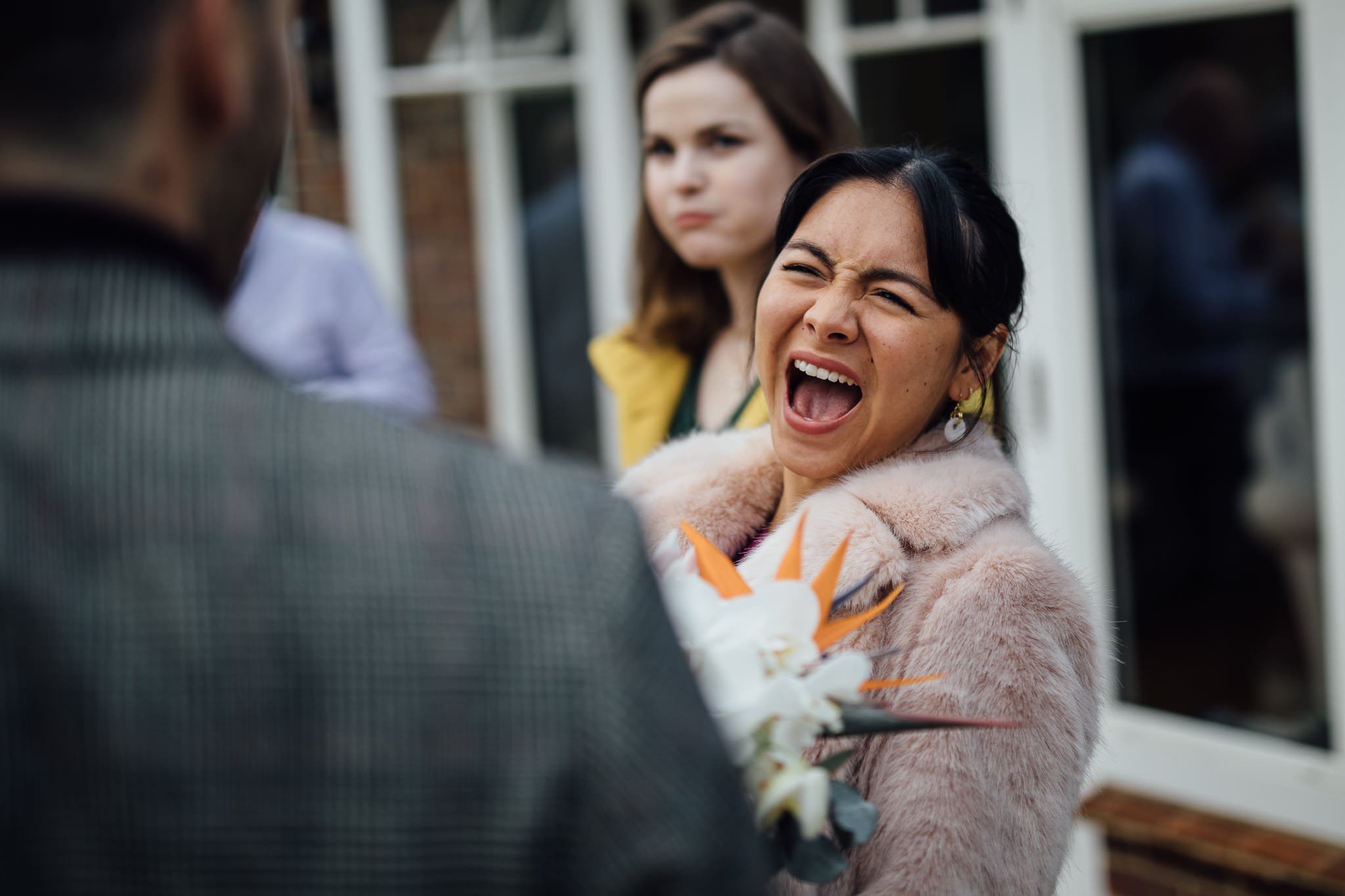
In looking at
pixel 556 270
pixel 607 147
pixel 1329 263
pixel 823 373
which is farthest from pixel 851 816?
pixel 556 270

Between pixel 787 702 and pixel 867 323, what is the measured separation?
60 centimetres

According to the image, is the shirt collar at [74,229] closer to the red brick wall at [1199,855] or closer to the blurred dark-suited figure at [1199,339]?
the red brick wall at [1199,855]

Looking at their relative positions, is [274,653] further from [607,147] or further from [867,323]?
[607,147]

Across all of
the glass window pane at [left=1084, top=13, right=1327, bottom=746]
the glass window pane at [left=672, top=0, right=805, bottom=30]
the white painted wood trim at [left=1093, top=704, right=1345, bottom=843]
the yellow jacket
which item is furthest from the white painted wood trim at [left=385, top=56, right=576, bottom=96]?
the white painted wood trim at [left=1093, top=704, right=1345, bottom=843]

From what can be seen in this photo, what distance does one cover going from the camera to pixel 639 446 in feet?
8.18

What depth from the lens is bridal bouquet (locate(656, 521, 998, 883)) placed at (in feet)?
3.73

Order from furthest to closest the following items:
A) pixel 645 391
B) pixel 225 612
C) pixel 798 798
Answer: pixel 645 391 → pixel 798 798 → pixel 225 612

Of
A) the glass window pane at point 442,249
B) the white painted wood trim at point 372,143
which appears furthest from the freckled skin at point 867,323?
the glass window pane at point 442,249

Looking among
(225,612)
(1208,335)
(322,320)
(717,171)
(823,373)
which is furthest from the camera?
(1208,335)

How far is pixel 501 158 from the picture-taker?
466cm

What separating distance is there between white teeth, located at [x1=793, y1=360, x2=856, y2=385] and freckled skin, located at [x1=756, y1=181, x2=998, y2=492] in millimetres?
19

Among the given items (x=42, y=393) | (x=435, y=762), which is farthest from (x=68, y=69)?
(x=435, y=762)

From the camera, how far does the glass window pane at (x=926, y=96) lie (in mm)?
3799

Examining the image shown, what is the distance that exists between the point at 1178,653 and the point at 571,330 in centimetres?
230
